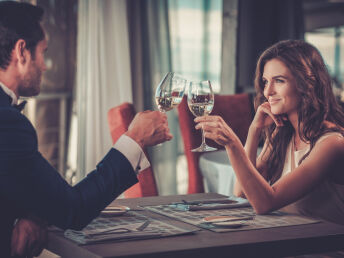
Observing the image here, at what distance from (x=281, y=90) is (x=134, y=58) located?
2.79 meters

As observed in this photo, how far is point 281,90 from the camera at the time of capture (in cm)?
187

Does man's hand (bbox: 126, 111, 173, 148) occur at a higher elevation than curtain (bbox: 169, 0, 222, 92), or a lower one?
lower

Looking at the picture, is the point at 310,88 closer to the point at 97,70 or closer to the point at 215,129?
the point at 215,129

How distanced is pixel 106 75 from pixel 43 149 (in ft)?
3.05

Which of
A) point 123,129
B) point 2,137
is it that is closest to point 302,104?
point 123,129

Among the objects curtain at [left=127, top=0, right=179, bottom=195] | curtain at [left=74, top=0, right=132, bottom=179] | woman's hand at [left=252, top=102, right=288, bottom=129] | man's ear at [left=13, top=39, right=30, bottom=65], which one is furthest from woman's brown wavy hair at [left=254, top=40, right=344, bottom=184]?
curtain at [left=127, top=0, right=179, bottom=195]

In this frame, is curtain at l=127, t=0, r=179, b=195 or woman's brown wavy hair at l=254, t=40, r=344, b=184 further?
curtain at l=127, t=0, r=179, b=195

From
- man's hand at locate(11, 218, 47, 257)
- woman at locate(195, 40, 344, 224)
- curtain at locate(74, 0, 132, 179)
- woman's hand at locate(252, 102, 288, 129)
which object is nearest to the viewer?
man's hand at locate(11, 218, 47, 257)

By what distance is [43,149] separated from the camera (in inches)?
180

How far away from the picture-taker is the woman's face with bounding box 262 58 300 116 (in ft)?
6.13

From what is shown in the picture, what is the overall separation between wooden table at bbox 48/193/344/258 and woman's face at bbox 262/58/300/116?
603mm

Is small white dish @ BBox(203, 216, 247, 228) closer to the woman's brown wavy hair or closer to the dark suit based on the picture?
Answer: the dark suit

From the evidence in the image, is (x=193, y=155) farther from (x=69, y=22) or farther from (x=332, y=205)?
(x=69, y=22)

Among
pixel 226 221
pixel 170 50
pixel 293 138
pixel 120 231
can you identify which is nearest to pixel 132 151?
pixel 120 231
